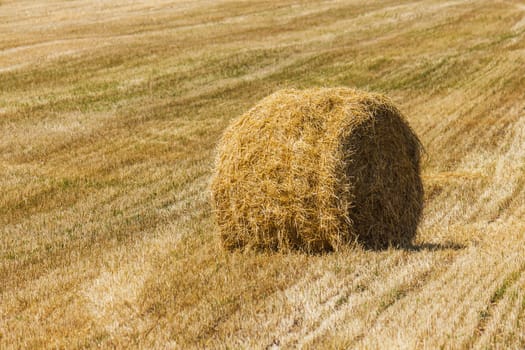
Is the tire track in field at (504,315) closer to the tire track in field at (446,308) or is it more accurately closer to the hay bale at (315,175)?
the tire track in field at (446,308)

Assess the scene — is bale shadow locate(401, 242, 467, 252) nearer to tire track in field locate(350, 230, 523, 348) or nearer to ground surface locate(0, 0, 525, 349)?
ground surface locate(0, 0, 525, 349)

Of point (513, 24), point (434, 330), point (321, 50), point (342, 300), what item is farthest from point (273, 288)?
point (513, 24)

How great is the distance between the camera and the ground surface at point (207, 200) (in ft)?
18.4

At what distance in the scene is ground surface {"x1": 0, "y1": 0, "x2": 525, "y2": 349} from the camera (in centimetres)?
562

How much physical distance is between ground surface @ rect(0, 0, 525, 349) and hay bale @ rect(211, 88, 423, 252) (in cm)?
30

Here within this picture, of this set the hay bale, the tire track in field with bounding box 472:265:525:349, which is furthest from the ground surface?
the hay bale

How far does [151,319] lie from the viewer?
579 centimetres

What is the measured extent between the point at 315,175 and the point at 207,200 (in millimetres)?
3383

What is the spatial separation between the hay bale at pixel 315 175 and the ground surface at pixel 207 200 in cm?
30

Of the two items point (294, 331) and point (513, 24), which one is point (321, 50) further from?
point (294, 331)

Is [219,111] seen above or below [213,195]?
below

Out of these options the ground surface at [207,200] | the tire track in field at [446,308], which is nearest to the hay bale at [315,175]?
the ground surface at [207,200]

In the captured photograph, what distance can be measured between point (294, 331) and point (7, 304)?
291cm

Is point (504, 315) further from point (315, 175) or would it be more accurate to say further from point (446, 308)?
point (315, 175)
